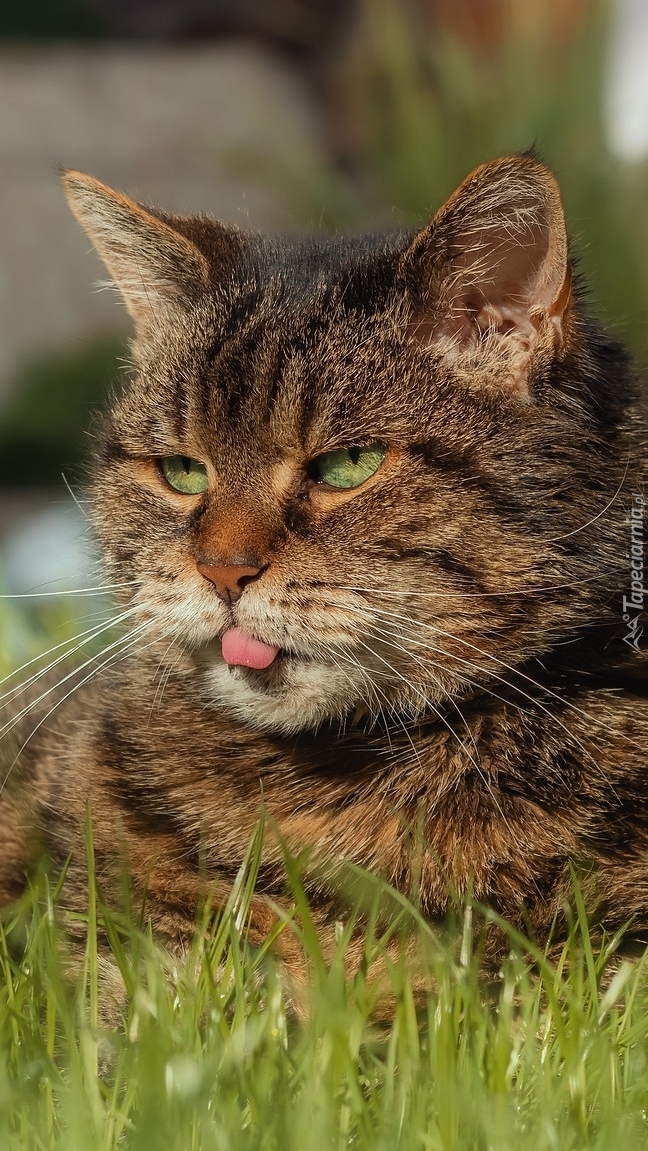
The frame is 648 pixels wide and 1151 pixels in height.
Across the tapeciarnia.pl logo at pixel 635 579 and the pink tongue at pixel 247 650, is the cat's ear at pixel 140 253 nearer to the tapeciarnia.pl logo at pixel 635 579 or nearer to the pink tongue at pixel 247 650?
the pink tongue at pixel 247 650

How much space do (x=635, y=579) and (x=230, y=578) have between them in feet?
1.83

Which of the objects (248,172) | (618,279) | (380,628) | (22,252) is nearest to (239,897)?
(380,628)

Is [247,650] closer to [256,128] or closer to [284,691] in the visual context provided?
[284,691]

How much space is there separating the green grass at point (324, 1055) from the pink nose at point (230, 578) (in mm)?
333

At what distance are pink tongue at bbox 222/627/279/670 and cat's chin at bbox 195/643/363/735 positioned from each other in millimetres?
19

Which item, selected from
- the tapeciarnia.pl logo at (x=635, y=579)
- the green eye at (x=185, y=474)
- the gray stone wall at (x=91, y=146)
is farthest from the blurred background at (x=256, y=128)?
the tapeciarnia.pl logo at (x=635, y=579)

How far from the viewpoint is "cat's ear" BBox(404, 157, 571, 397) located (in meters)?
1.71

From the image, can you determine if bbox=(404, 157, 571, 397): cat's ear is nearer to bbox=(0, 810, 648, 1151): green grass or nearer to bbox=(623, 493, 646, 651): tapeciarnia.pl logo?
bbox=(623, 493, 646, 651): tapeciarnia.pl logo

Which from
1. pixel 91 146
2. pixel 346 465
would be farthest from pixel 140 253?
pixel 91 146

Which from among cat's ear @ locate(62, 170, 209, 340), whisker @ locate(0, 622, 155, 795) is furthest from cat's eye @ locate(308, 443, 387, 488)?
cat's ear @ locate(62, 170, 209, 340)

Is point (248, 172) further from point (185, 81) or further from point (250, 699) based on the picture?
point (250, 699)

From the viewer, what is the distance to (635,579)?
5.88 feet

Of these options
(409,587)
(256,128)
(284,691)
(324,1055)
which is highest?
(256,128)

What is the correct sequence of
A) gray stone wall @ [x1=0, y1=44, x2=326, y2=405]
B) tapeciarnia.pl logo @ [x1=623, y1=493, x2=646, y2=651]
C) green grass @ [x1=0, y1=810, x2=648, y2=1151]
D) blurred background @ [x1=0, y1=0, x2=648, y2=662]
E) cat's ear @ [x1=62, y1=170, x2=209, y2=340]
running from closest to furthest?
green grass @ [x1=0, y1=810, x2=648, y2=1151] → tapeciarnia.pl logo @ [x1=623, y1=493, x2=646, y2=651] → cat's ear @ [x1=62, y1=170, x2=209, y2=340] → blurred background @ [x1=0, y1=0, x2=648, y2=662] → gray stone wall @ [x1=0, y1=44, x2=326, y2=405]
